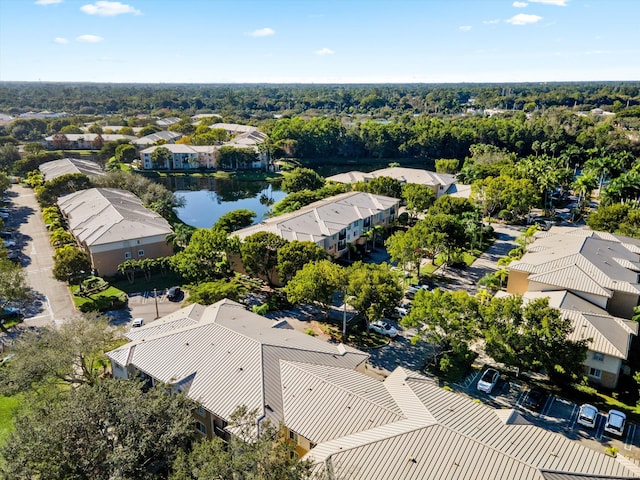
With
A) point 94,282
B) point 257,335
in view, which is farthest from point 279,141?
point 257,335

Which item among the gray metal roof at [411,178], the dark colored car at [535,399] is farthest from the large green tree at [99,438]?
the gray metal roof at [411,178]

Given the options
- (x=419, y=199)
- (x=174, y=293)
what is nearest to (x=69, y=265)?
(x=174, y=293)

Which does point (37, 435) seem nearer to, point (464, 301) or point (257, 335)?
point (257, 335)

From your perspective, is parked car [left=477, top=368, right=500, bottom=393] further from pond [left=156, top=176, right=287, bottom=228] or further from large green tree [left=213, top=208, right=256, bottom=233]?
pond [left=156, top=176, right=287, bottom=228]

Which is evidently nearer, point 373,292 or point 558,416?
point 558,416

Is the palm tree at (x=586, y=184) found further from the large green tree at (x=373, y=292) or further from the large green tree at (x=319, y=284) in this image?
the large green tree at (x=319, y=284)

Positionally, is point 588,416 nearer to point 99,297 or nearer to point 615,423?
point 615,423
